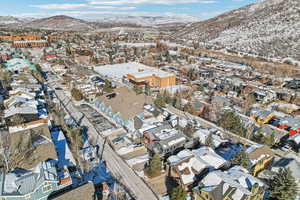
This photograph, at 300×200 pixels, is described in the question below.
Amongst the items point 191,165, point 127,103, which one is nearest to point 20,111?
point 127,103

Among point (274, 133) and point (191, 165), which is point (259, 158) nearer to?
point (191, 165)

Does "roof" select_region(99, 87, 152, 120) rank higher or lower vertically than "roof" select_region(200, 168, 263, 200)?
higher

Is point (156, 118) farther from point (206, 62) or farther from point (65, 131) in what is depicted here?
point (206, 62)

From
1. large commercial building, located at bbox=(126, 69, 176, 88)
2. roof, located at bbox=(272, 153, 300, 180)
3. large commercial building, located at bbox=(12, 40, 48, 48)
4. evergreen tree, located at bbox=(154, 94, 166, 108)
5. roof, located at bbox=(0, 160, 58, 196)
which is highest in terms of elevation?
large commercial building, located at bbox=(12, 40, 48, 48)

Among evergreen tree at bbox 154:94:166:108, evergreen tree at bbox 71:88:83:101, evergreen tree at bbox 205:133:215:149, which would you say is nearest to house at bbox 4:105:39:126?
evergreen tree at bbox 71:88:83:101

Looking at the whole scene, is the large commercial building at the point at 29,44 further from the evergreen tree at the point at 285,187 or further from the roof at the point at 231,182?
the evergreen tree at the point at 285,187

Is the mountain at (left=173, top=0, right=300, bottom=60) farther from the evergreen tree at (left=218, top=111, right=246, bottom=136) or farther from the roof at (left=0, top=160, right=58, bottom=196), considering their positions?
the roof at (left=0, top=160, right=58, bottom=196)

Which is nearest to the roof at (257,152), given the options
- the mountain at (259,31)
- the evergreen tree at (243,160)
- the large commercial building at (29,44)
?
the evergreen tree at (243,160)

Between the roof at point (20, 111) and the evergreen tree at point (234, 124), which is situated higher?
the roof at point (20, 111)
